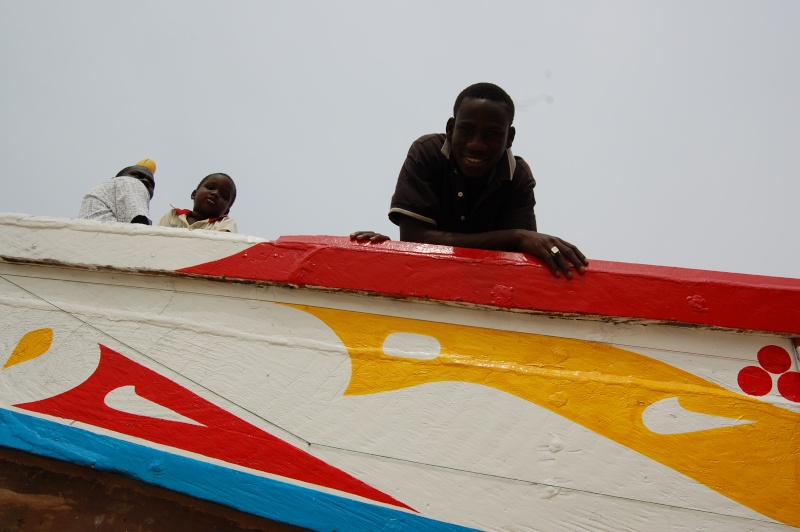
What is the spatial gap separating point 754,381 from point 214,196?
3.25 meters

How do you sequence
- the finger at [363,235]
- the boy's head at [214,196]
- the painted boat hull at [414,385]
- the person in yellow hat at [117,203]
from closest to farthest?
the painted boat hull at [414,385] → the finger at [363,235] → the person in yellow hat at [117,203] → the boy's head at [214,196]

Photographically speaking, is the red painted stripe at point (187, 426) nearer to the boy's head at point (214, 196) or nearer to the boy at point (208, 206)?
the boy at point (208, 206)

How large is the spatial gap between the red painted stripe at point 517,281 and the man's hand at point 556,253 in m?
0.03

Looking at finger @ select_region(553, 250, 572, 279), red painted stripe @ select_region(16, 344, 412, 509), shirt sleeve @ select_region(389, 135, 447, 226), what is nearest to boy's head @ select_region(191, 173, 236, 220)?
shirt sleeve @ select_region(389, 135, 447, 226)

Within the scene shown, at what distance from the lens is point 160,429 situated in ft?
5.17

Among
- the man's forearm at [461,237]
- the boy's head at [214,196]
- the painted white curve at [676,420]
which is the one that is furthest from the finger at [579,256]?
the boy's head at [214,196]

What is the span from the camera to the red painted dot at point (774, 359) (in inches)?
57.1

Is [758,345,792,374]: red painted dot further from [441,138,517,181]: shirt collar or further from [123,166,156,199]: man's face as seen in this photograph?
[123,166,156,199]: man's face

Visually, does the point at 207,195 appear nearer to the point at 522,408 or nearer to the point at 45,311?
the point at 45,311

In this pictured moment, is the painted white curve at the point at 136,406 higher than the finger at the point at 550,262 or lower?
lower

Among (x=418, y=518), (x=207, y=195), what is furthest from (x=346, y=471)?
(x=207, y=195)

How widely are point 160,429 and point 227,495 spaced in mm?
299

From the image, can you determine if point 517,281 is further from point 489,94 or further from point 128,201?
point 128,201

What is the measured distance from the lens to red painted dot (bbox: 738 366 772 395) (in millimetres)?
1437
